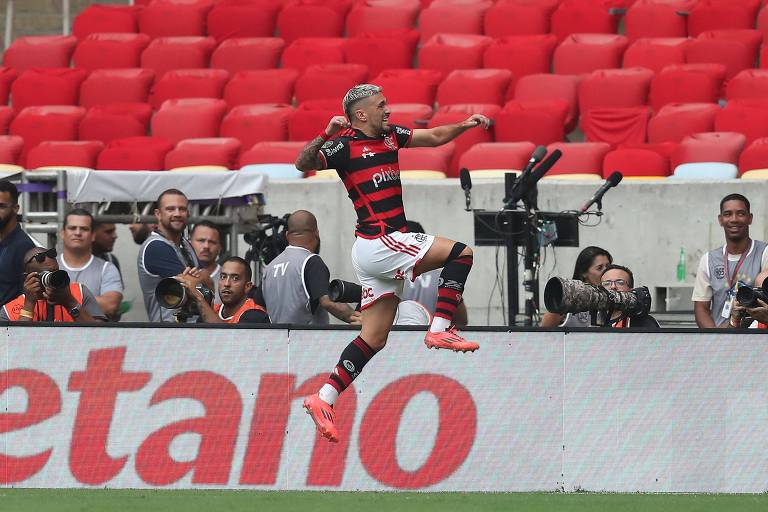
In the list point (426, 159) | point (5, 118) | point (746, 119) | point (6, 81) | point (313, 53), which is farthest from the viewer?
point (6, 81)

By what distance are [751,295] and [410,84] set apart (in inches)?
283

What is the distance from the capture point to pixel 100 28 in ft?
56.6

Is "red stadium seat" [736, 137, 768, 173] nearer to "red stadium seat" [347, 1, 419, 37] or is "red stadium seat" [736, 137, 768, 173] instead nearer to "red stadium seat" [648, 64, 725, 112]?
"red stadium seat" [648, 64, 725, 112]

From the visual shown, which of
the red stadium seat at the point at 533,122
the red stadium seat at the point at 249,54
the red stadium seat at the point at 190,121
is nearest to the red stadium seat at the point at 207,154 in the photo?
the red stadium seat at the point at 190,121

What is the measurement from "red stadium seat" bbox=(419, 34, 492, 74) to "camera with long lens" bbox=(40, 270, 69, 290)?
772cm

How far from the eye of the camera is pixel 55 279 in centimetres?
831

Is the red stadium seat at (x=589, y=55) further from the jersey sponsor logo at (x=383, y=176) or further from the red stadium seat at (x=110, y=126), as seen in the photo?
the jersey sponsor logo at (x=383, y=176)

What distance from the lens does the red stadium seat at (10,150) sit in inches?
551

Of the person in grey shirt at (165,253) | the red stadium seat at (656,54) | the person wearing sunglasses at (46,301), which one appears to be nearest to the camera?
the person wearing sunglasses at (46,301)

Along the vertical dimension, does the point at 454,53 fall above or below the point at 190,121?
above

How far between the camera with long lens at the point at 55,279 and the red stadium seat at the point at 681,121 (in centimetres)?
700

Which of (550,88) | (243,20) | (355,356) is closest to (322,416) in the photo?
(355,356)

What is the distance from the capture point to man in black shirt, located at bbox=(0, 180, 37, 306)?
9.26 metres

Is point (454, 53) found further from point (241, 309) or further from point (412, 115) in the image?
point (241, 309)
